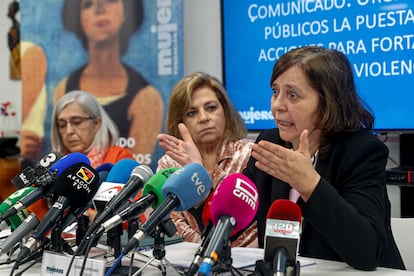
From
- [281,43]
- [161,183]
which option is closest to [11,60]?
[281,43]

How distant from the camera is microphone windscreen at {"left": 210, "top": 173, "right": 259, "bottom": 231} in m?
1.30

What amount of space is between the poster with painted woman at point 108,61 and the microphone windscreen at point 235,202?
2992mm

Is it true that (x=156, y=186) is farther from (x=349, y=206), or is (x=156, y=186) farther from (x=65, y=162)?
(x=349, y=206)

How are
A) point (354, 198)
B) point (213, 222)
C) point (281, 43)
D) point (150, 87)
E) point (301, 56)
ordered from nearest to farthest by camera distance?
point (213, 222), point (354, 198), point (301, 56), point (281, 43), point (150, 87)

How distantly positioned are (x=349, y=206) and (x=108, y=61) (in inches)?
127

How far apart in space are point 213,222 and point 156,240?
220 millimetres

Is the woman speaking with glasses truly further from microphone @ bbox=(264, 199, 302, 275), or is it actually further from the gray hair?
microphone @ bbox=(264, 199, 302, 275)

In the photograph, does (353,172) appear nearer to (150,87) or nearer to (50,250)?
(50,250)

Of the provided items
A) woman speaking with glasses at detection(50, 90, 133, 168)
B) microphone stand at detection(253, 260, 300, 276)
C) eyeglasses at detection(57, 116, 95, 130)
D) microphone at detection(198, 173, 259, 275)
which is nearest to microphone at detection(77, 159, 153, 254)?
microphone at detection(198, 173, 259, 275)

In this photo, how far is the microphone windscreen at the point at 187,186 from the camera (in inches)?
53.2

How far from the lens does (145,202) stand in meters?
1.42

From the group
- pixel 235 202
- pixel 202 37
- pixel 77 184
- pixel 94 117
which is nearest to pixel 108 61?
pixel 202 37

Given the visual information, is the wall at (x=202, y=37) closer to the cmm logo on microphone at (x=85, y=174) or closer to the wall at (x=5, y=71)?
the wall at (x=5, y=71)

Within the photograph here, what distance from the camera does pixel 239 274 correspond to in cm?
152
